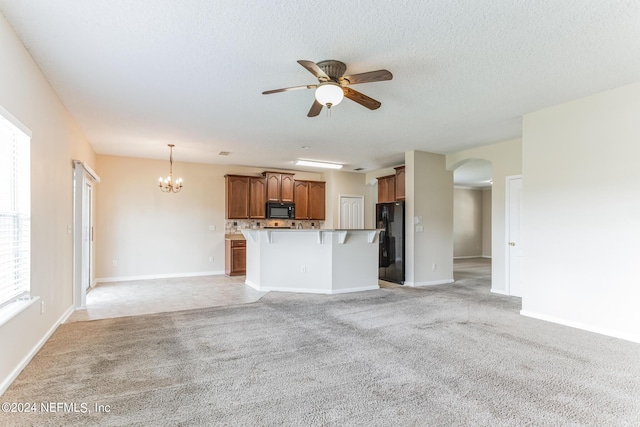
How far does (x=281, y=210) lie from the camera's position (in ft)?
27.3

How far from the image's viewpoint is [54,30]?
8.11 ft

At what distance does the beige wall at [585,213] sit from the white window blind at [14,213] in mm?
5245

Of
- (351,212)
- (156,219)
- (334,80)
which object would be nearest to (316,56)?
(334,80)

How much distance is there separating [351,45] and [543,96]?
2.44 metres

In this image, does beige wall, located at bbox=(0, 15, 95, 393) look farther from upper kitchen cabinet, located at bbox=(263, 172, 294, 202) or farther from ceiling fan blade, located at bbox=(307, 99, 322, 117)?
upper kitchen cabinet, located at bbox=(263, 172, 294, 202)

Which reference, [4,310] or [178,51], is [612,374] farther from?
[4,310]

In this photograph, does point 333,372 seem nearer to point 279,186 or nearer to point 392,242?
point 392,242

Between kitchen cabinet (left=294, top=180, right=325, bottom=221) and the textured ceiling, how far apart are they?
384 cm

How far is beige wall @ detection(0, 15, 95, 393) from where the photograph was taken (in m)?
2.46

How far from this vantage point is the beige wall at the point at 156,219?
6.96 metres

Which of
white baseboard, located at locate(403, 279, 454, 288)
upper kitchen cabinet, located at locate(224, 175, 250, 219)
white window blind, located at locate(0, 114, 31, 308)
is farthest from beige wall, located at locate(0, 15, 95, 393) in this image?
white baseboard, located at locate(403, 279, 454, 288)

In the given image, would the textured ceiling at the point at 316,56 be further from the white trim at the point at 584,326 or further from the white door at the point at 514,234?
the white trim at the point at 584,326

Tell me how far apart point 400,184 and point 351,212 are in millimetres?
2280

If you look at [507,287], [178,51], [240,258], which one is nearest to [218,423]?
[178,51]
